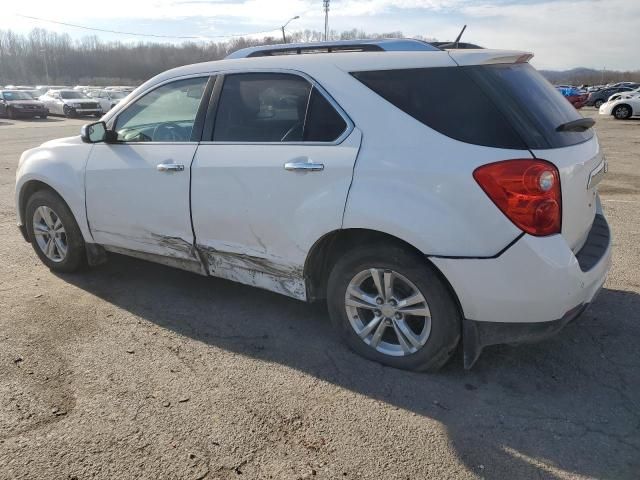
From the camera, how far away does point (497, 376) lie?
10.3 feet

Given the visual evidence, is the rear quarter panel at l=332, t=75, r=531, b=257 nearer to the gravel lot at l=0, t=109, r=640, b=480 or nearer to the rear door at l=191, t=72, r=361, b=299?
the rear door at l=191, t=72, r=361, b=299

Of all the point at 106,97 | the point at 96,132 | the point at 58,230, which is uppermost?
the point at 96,132

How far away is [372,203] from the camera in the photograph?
2928 mm

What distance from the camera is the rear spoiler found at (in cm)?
290

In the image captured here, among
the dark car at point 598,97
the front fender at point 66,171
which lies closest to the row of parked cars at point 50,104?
the front fender at point 66,171

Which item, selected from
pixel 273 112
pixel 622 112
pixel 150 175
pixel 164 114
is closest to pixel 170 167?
pixel 150 175

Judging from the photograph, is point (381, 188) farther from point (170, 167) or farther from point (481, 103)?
point (170, 167)

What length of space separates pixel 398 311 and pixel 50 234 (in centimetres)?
336

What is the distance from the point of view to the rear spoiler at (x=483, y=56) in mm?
2902

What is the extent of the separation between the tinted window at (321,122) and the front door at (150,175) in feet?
3.05

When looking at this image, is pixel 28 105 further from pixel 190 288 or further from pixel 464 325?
pixel 464 325

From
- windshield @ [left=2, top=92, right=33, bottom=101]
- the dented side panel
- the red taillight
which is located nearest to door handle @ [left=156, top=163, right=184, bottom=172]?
the dented side panel

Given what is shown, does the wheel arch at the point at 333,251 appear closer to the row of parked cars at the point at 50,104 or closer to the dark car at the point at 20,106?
the row of parked cars at the point at 50,104

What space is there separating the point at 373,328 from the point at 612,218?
185 inches
